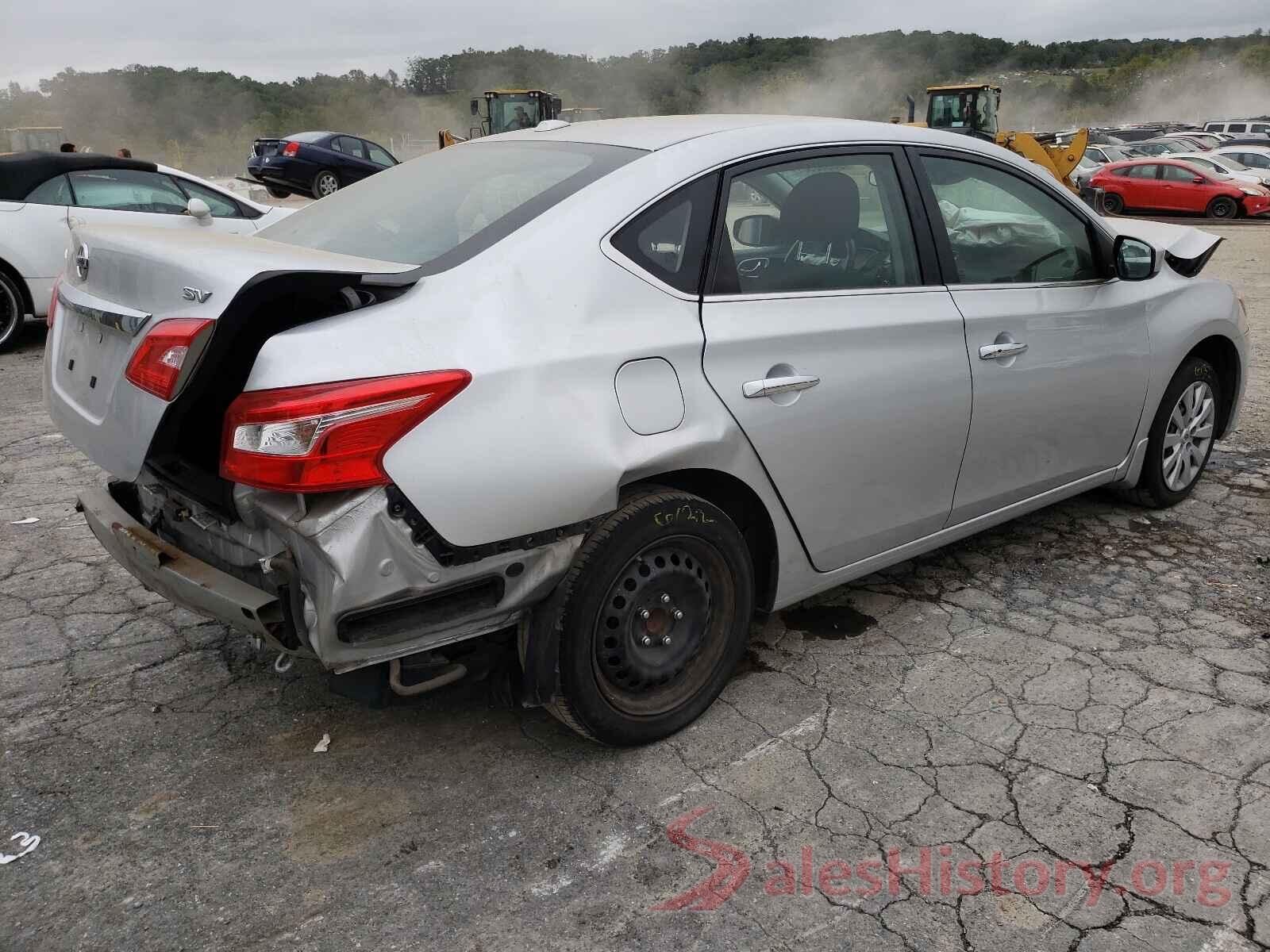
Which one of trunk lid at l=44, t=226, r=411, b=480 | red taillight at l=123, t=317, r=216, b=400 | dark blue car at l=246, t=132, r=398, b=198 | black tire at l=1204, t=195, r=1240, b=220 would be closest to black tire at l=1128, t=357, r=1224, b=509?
trunk lid at l=44, t=226, r=411, b=480

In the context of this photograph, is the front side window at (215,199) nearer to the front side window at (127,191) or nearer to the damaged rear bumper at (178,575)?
the front side window at (127,191)

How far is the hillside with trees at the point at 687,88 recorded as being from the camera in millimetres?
53781

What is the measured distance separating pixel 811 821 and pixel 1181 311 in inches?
114

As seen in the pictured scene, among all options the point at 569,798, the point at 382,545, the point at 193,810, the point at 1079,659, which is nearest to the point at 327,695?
the point at 193,810

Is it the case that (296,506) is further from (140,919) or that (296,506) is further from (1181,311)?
(1181,311)

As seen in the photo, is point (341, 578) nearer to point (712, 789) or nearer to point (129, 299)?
point (129, 299)

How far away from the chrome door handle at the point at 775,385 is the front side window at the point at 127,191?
24.1 ft

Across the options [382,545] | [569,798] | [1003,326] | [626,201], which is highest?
[626,201]

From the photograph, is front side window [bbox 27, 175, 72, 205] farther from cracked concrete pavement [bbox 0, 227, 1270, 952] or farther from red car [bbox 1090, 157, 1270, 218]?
red car [bbox 1090, 157, 1270, 218]

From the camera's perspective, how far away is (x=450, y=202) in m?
3.00

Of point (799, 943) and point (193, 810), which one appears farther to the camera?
point (193, 810)

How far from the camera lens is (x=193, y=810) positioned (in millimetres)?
2641

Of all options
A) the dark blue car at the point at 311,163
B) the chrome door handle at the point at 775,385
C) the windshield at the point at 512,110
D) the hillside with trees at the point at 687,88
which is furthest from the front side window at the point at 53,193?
the hillside with trees at the point at 687,88

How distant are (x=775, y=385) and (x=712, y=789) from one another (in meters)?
1.09
